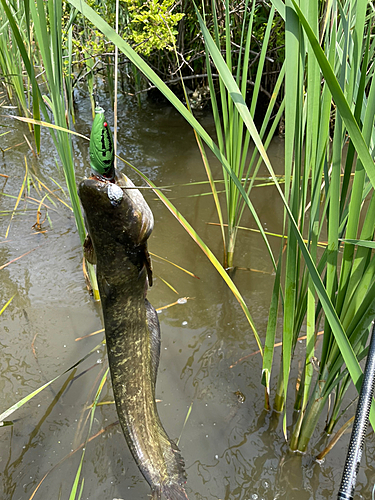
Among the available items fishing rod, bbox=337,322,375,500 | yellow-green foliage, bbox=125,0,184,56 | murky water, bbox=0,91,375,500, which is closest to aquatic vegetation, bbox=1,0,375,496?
fishing rod, bbox=337,322,375,500

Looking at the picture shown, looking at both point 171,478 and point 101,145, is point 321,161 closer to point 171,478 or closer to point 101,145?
point 101,145

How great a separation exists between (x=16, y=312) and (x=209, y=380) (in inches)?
45.0

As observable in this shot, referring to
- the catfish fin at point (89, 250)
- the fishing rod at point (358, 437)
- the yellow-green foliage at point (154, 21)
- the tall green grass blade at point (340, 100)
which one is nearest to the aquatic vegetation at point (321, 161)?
the tall green grass blade at point (340, 100)

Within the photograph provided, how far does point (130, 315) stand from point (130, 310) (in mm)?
15

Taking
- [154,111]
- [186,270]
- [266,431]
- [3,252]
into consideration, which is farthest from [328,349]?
[154,111]

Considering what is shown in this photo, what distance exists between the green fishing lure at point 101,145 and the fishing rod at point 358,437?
72 centimetres

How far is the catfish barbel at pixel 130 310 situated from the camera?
3.05 feet

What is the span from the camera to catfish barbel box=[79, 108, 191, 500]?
36.5 inches

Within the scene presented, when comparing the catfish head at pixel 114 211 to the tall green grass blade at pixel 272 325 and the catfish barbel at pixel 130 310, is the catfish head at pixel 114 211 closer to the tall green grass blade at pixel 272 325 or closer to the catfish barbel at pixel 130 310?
the catfish barbel at pixel 130 310

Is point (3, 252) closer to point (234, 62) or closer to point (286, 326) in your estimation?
point (286, 326)

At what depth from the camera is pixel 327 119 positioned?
37.9 inches

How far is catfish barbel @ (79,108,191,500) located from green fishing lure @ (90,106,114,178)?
13 mm

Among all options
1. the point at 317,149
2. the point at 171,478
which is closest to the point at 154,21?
the point at 317,149

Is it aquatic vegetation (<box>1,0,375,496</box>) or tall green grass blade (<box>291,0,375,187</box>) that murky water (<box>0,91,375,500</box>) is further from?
tall green grass blade (<box>291,0,375,187</box>)
